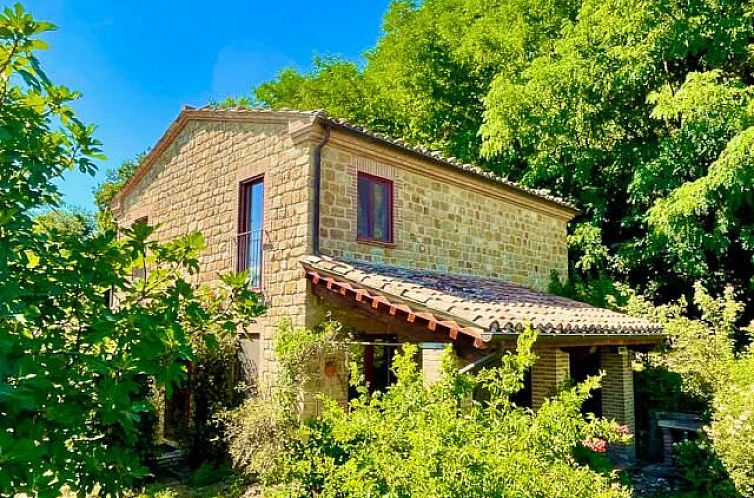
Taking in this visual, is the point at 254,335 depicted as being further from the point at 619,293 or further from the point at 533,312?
the point at 619,293

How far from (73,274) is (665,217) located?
50.7 feet

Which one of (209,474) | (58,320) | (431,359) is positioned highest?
(58,320)

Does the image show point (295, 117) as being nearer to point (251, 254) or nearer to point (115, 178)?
point (251, 254)

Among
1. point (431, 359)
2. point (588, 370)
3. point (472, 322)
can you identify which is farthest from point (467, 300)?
point (588, 370)

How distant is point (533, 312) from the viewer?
9.92 m

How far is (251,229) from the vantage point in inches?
462

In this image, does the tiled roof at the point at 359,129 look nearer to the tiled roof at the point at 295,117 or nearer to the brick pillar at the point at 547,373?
the tiled roof at the point at 295,117

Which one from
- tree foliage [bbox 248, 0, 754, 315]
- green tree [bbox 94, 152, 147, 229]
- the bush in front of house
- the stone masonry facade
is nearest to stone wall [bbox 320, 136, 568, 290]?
the stone masonry facade

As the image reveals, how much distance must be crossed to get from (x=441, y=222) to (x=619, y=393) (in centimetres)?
547

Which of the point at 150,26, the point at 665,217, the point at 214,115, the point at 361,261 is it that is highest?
the point at 150,26

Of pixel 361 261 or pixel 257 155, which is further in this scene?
pixel 257 155

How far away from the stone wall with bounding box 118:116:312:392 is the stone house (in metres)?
0.04

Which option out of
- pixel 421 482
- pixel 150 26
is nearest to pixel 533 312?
pixel 421 482

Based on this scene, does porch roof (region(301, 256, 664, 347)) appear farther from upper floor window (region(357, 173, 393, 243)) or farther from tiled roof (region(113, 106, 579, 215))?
tiled roof (region(113, 106, 579, 215))
